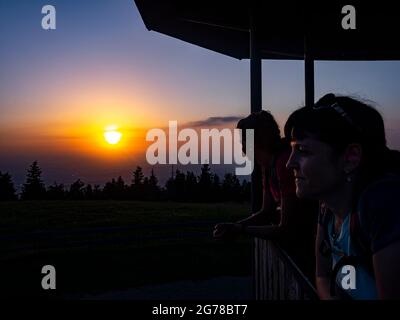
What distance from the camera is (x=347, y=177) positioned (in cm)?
154

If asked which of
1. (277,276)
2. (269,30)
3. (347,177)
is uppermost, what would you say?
A: (269,30)

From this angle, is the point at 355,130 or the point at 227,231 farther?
the point at 227,231

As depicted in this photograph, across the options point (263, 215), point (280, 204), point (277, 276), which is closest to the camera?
point (280, 204)

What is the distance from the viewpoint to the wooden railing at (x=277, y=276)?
7.14 feet

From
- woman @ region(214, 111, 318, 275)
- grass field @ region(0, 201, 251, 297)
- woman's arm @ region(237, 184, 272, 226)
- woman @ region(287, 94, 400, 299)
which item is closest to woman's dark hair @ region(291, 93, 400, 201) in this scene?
woman @ region(287, 94, 400, 299)

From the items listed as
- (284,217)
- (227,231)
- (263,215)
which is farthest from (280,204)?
(263,215)

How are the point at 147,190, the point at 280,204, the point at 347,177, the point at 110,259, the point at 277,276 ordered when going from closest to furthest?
the point at 347,177
the point at 280,204
the point at 277,276
the point at 110,259
the point at 147,190

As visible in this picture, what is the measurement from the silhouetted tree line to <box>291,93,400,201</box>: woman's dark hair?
31.0 metres

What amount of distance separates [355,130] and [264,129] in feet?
4.79

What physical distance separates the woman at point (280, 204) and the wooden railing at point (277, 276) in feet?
0.50

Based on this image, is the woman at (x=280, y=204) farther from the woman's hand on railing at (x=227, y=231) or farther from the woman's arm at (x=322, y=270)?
the woman's arm at (x=322, y=270)

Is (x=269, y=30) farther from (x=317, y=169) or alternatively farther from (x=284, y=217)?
(x=317, y=169)

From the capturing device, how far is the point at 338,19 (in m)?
5.57

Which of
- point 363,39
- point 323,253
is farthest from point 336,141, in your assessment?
point 363,39
